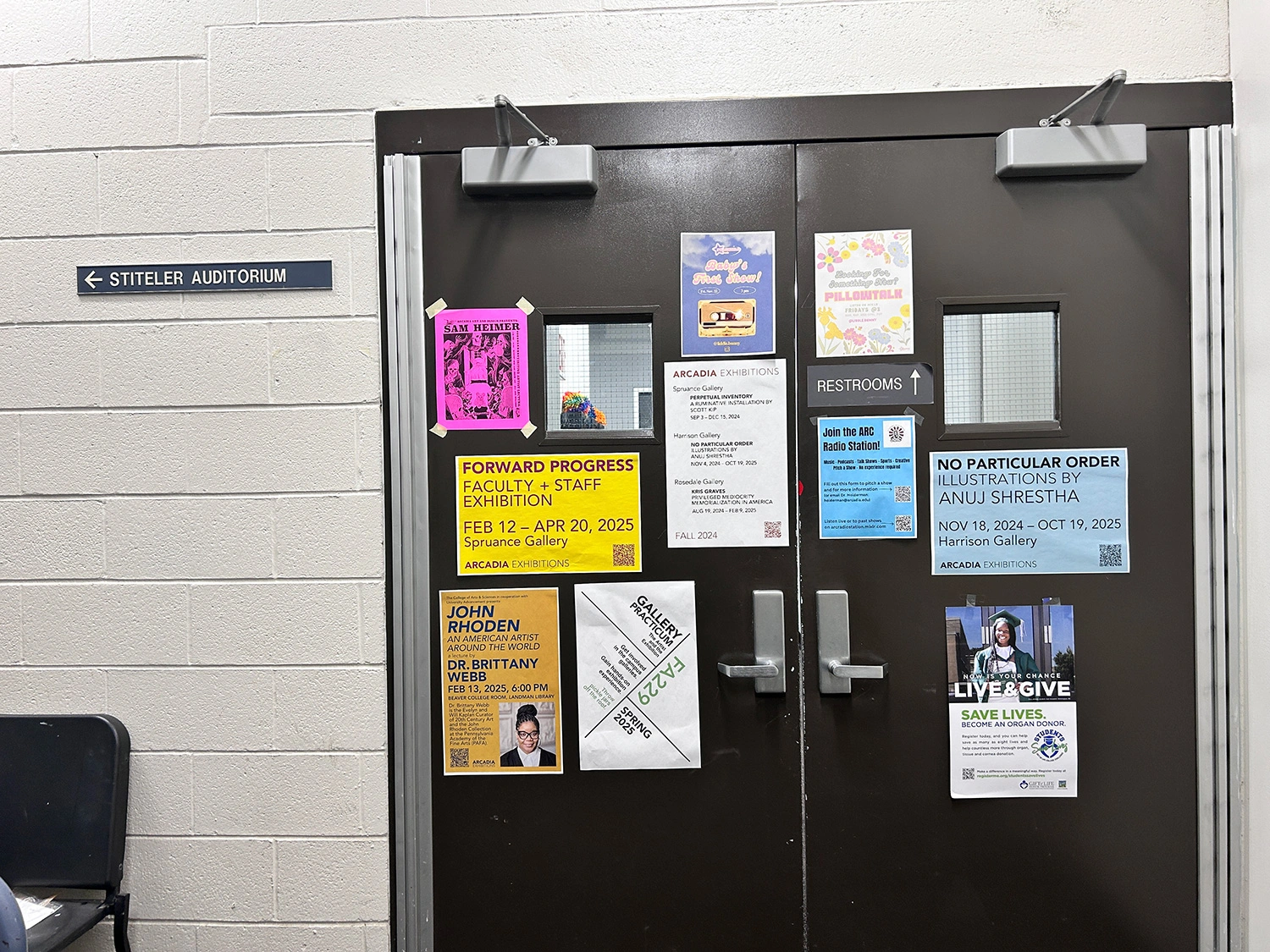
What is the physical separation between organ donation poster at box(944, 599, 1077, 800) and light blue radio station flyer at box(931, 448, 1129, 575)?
10cm

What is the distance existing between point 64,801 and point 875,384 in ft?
6.01

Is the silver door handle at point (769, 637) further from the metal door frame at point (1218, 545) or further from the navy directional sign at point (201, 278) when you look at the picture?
the navy directional sign at point (201, 278)

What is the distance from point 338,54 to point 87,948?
193 cm

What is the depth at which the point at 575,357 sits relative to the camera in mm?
1627

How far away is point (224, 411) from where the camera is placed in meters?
1.62

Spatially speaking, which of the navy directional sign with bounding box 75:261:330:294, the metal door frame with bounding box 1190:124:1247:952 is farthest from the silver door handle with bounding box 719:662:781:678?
the navy directional sign with bounding box 75:261:330:294

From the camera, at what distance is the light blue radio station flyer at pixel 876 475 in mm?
1586

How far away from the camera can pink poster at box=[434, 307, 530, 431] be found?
5.31ft

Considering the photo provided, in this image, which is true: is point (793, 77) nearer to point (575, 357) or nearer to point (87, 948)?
point (575, 357)

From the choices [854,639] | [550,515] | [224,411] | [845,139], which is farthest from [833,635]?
[224,411]

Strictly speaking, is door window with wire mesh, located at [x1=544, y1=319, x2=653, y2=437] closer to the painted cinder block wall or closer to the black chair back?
the painted cinder block wall

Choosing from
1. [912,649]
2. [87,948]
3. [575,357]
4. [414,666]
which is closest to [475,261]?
[575,357]

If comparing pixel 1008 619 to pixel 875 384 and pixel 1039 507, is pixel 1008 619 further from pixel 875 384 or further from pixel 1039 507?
pixel 875 384

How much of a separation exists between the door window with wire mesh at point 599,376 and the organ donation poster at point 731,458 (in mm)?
90
